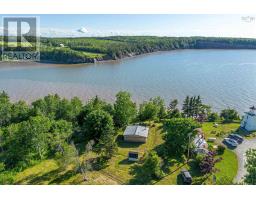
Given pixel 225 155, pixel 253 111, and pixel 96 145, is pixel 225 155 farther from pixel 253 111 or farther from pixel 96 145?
pixel 96 145

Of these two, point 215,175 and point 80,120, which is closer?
point 215,175

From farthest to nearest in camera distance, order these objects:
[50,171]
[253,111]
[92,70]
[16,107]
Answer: [92,70], [16,107], [253,111], [50,171]

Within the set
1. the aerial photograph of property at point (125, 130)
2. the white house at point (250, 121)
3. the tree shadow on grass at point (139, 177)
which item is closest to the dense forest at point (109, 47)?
the aerial photograph of property at point (125, 130)

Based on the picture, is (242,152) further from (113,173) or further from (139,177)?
(113,173)

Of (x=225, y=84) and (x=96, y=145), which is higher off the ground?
(x=225, y=84)

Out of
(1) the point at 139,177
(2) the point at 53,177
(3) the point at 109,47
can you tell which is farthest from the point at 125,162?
(3) the point at 109,47

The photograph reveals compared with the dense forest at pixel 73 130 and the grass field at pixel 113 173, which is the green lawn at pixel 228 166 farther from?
the dense forest at pixel 73 130

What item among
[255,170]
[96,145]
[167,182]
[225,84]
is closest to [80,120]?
[96,145]

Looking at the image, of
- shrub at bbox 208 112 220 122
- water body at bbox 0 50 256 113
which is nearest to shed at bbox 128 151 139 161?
shrub at bbox 208 112 220 122

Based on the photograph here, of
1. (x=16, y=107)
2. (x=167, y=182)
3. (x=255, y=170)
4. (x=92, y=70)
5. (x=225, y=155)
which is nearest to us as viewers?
(x=255, y=170)
